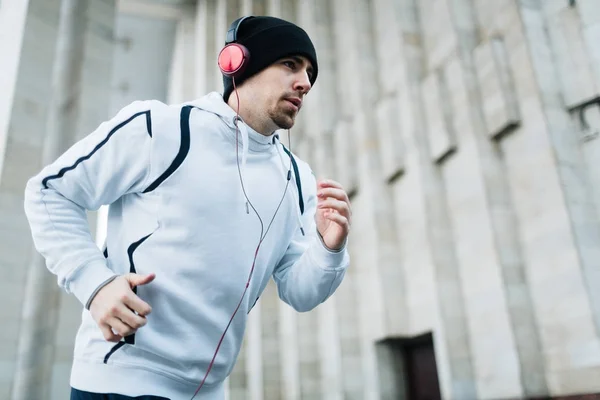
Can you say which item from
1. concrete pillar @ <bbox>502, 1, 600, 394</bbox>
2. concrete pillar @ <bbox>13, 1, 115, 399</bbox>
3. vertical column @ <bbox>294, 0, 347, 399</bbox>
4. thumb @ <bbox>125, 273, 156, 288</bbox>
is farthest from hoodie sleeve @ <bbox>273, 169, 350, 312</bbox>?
vertical column @ <bbox>294, 0, 347, 399</bbox>

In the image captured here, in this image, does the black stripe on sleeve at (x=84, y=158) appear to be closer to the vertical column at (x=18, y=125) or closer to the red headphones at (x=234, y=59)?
the red headphones at (x=234, y=59)

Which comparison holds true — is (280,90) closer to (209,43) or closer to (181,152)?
(181,152)

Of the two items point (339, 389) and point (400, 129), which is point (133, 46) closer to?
point (400, 129)

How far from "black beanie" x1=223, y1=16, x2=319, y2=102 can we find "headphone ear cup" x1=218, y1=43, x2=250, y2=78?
0.01 meters

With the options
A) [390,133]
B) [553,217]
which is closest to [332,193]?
[553,217]

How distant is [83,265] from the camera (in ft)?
4.25

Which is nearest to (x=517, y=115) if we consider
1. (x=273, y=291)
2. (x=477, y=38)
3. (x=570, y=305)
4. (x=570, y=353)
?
(x=477, y=38)

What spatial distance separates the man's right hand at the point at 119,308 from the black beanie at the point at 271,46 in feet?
2.51

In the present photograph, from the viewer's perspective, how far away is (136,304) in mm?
1180

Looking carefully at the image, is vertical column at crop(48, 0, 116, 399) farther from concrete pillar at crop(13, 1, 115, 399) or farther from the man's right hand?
the man's right hand

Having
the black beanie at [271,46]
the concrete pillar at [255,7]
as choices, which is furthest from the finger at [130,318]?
the concrete pillar at [255,7]

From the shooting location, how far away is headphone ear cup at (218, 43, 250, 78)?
1.68 meters

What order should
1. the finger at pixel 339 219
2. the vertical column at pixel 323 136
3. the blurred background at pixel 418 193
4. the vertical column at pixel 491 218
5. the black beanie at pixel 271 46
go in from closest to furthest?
the finger at pixel 339 219 → the black beanie at pixel 271 46 → the blurred background at pixel 418 193 → the vertical column at pixel 491 218 → the vertical column at pixel 323 136

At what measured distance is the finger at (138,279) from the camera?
1.23m
